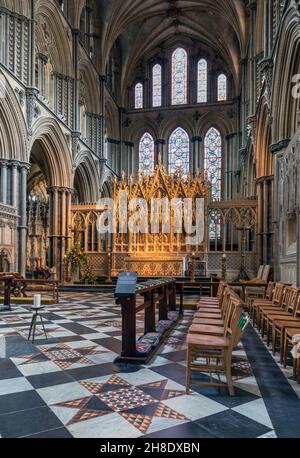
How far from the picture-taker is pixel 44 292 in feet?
43.5

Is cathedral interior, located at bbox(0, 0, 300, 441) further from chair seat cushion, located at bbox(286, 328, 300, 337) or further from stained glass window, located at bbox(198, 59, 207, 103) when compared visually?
stained glass window, located at bbox(198, 59, 207, 103)

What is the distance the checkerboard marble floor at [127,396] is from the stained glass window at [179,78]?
24674 millimetres

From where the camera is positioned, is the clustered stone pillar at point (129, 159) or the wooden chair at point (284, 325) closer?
the wooden chair at point (284, 325)

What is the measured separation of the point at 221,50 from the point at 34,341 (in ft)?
85.1

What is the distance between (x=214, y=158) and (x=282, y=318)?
75.2 feet

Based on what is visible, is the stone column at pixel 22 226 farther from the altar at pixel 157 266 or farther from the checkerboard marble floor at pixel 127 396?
the checkerboard marble floor at pixel 127 396

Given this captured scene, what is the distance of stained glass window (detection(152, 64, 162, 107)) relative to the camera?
27.7 meters

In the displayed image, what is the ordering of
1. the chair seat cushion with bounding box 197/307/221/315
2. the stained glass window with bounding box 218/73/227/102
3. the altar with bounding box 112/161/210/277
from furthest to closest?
the stained glass window with bounding box 218/73/227/102, the altar with bounding box 112/161/210/277, the chair seat cushion with bounding box 197/307/221/315

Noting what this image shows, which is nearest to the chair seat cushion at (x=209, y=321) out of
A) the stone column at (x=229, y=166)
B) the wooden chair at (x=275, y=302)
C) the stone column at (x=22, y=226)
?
the wooden chair at (x=275, y=302)

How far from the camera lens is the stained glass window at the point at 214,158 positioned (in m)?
26.5

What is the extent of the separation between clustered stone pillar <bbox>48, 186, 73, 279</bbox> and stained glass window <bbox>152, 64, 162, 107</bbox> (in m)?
13.3

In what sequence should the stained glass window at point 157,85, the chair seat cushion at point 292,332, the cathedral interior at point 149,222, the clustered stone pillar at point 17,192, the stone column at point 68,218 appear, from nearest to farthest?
1. the cathedral interior at point 149,222
2. the chair seat cushion at point 292,332
3. the clustered stone pillar at point 17,192
4. the stone column at point 68,218
5. the stained glass window at point 157,85

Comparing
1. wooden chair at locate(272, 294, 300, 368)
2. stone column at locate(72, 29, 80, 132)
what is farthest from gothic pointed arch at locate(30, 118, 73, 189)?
wooden chair at locate(272, 294, 300, 368)
